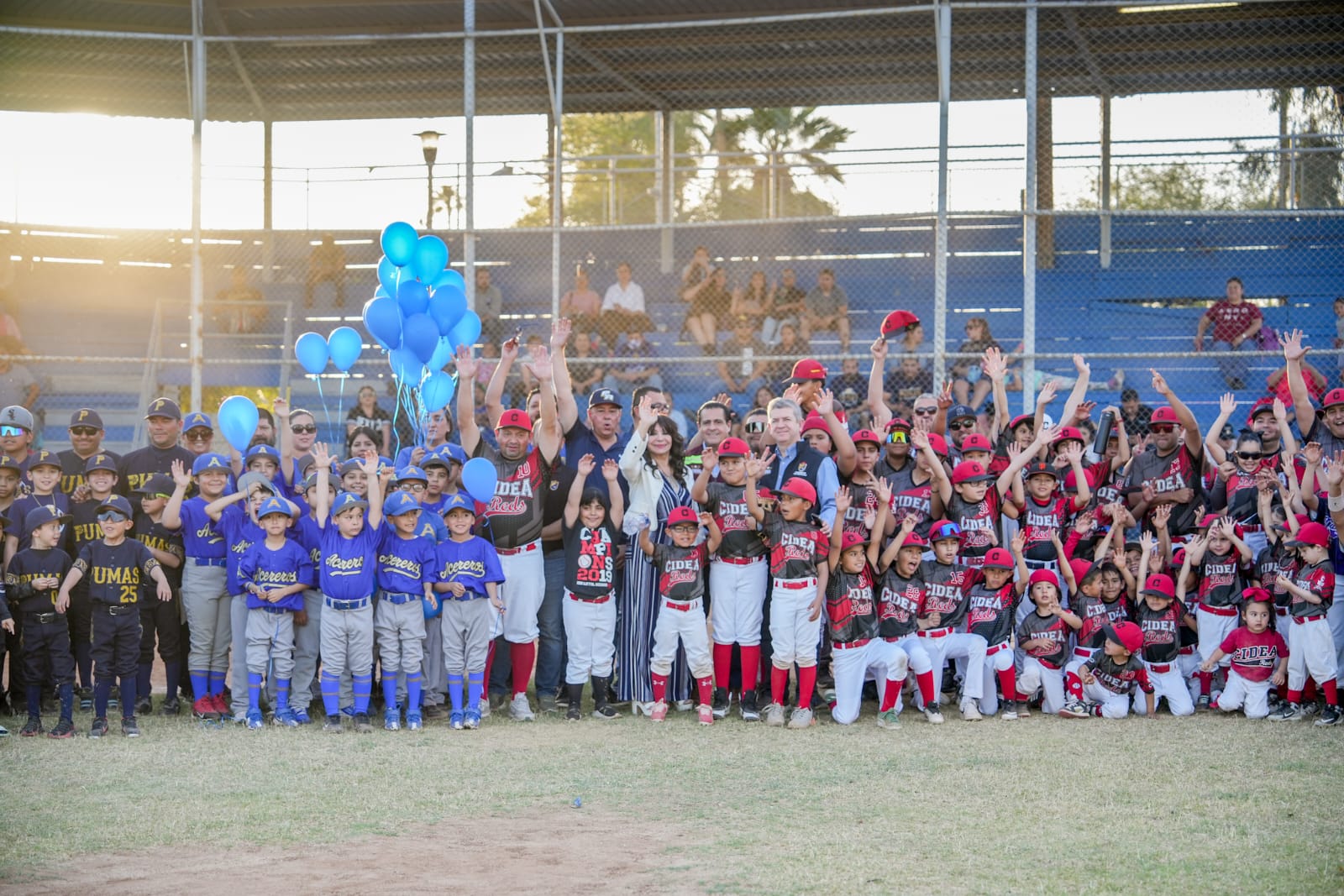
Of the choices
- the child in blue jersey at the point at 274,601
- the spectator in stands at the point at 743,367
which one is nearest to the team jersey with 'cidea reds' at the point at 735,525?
the child in blue jersey at the point at 274,601

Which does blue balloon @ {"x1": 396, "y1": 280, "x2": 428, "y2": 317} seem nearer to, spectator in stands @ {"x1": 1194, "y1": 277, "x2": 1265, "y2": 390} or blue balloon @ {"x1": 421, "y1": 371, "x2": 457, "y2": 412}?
blue balloon @ {"x1": 421, "y1": 371, "x2": 457, "y2": 412}

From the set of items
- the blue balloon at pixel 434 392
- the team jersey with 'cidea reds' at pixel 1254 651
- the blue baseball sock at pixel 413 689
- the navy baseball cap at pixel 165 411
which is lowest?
the blue baseball sock at pixel 413 689

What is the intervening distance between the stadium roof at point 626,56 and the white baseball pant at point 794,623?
7.72 m

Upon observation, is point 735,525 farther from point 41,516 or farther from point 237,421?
point 41,516

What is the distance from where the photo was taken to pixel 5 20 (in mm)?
14594

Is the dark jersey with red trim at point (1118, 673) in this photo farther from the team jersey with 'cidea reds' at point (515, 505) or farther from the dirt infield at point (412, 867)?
the dirt infield at point (412, 867)

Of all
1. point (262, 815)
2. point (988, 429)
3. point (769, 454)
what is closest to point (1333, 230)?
point (988, 429)

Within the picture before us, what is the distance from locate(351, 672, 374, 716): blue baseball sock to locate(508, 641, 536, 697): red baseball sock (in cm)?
98

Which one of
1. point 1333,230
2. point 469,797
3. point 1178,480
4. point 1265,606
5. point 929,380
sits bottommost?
point 469,797

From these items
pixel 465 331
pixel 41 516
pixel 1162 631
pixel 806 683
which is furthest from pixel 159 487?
pixel 1162 631

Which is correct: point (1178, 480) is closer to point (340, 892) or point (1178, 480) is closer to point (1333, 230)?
point (340, 892)

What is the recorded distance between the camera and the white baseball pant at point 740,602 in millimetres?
8562

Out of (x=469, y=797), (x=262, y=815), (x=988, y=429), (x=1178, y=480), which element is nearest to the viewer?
(x=262, y=815)

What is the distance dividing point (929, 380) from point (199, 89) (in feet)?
24.3
